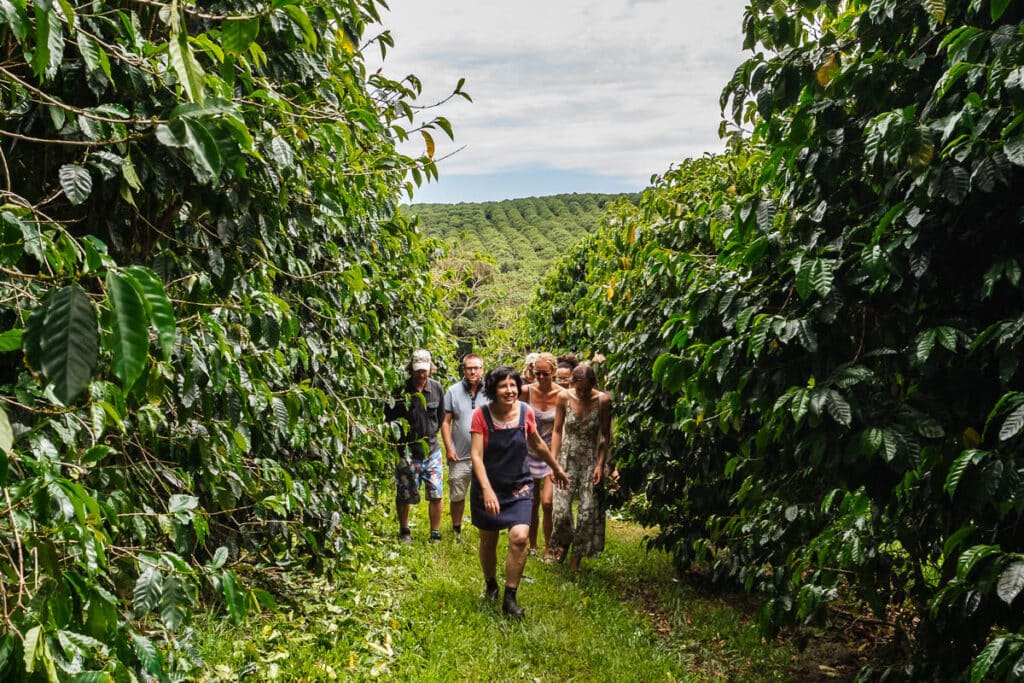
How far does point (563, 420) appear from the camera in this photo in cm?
701

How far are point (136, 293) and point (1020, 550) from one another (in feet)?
10.9

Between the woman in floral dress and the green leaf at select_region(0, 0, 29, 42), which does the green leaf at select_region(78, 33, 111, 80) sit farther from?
the woman in floral dress

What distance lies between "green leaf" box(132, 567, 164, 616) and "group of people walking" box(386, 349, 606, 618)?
342 centimetres

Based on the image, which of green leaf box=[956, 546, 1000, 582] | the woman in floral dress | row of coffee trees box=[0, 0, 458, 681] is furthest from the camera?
the woman in floral dress

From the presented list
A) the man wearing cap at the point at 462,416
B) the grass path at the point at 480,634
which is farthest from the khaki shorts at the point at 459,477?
the grass path at the point at 480,634

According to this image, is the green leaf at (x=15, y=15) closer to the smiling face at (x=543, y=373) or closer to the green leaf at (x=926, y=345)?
the green leaf at (x=926, y=345)

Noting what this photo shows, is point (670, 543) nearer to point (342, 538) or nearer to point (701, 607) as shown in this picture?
point (701, 607)

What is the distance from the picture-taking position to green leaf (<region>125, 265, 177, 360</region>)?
117cm

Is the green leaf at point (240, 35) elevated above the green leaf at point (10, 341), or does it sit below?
above

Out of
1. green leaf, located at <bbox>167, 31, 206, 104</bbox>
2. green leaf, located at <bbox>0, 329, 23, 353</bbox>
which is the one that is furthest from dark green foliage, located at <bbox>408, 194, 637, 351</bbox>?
green leaf, located at <bbox>167, 31, 206, 104</bbox>

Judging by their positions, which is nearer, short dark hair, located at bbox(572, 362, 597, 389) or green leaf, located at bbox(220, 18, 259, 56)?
green leaf, located at bbox(220, 18, 259, 56)

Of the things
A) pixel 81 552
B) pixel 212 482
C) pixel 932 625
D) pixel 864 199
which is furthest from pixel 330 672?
pixel 864 199

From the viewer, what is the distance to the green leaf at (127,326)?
107 cm

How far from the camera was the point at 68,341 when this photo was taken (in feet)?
3.71
